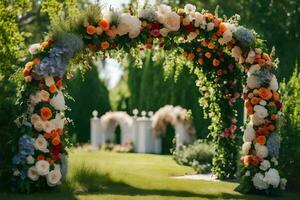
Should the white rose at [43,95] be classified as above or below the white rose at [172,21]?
below

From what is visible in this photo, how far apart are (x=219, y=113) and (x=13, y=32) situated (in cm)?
515

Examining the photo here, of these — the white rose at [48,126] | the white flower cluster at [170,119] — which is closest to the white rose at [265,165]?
the white rose at [48,126]

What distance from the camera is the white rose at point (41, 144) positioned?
10320 mm

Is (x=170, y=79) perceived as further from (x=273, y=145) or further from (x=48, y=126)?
(x=48, y=126)

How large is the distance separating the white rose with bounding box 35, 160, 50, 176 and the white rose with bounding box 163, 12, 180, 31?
340 centimetres

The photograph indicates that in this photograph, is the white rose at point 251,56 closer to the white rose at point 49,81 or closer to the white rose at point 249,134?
the white rose at point 249,134

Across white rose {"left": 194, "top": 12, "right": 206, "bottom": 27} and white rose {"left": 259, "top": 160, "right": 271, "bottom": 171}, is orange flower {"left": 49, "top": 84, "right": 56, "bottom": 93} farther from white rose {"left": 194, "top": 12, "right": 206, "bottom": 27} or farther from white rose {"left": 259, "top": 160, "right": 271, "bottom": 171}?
white rose {"left": 259, "top": 160, "right": 271, "bottom": 171}

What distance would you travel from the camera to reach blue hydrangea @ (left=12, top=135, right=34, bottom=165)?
33.6 feet

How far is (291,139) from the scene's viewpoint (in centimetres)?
1251

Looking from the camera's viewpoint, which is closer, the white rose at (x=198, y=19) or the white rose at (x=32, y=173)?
the white rose at (x=32, y=173)

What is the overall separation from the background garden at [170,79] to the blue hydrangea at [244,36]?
6.79ft

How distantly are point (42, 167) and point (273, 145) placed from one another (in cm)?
434

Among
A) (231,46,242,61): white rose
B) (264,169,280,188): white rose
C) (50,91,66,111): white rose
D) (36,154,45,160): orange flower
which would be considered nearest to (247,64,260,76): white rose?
(231,46,242,61): white rose

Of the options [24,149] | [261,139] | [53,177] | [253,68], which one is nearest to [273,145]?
[261,139]
